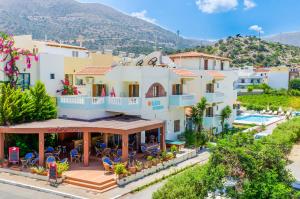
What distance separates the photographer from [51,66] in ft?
114

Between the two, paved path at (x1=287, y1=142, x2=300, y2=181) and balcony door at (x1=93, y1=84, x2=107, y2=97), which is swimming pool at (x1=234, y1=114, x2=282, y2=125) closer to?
paved path at (x1=287, y1=142, x2=300, y2=181)

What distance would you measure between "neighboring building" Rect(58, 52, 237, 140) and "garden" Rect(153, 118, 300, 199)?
13.9 metres

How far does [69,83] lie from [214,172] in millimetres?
25065

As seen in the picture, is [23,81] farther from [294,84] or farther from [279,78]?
[294,84]

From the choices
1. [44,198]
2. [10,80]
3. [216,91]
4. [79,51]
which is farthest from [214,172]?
[79,51]

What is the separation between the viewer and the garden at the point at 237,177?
1434 centimetres

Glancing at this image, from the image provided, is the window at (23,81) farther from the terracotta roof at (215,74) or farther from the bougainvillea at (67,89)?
the terracotta roof at (215,74)

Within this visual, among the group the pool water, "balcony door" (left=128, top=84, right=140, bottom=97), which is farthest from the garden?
the pool water

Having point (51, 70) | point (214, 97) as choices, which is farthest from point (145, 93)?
point (214, 97)

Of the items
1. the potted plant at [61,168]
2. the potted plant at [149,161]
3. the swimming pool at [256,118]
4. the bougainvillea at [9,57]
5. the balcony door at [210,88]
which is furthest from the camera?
the swimming pool at [256,118]

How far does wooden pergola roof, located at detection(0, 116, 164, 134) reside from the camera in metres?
24.0

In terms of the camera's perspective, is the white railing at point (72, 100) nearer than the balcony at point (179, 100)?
Yes

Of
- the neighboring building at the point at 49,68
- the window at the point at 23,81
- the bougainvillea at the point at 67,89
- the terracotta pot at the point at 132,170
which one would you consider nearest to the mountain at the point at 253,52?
the neighboring building at the point at 49,68

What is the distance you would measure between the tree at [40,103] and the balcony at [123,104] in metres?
4.50
